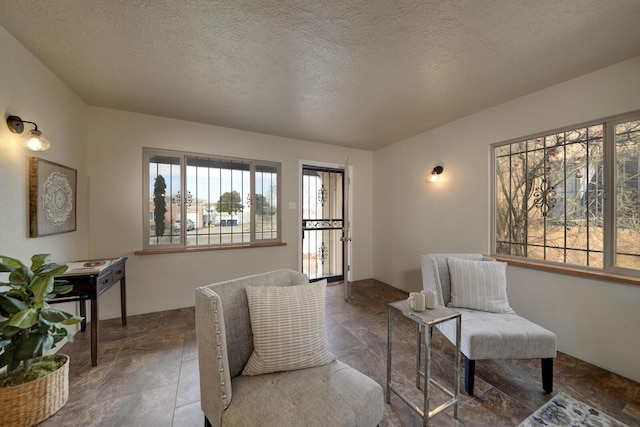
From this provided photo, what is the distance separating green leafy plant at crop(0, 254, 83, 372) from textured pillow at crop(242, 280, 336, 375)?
3.82 feet

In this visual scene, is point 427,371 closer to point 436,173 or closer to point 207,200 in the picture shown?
point 436,173

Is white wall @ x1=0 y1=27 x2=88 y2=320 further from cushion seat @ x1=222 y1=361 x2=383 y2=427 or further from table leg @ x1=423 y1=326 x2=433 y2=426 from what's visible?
table leg @ x1=423 y1=326 x2=433 y2=426

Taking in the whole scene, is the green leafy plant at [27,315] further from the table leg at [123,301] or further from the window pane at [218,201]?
the window pane at [218,201]

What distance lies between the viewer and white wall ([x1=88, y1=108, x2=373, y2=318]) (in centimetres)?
284

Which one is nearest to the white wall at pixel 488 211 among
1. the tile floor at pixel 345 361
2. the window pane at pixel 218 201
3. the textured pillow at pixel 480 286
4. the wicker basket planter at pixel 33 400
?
the tile floor at pixel 345 361

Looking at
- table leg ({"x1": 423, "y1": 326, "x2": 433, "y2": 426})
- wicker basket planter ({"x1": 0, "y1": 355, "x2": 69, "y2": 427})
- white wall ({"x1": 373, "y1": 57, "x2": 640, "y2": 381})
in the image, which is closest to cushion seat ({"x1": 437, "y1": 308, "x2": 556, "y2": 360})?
table leg ({"x1": 423, "y1": 326, "x2": 433, "y2": 426})

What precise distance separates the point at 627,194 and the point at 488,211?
1.01 metres

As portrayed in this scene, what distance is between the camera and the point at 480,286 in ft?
6.94

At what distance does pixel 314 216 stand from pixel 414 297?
2.90 meters

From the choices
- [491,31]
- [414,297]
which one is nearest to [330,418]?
[414,297]

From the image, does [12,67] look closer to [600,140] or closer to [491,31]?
[491,31]

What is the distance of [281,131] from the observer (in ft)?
11.9

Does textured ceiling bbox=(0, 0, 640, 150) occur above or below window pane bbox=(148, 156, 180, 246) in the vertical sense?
above

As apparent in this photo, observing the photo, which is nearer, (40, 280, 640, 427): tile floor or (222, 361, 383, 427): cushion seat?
(222, 361, 383, 427): cushion seat
